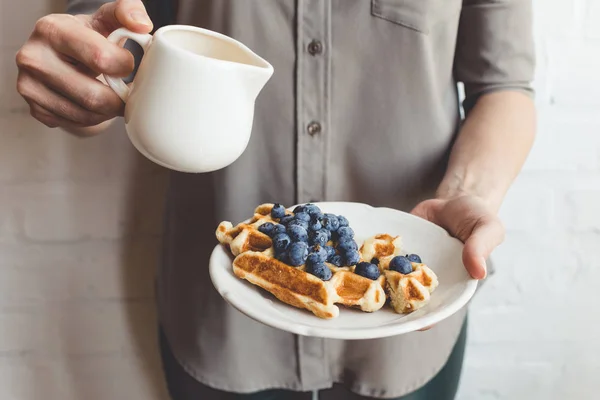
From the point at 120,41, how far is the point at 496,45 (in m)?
0.46

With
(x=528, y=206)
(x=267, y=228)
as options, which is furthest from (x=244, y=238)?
(x=528, y=206)

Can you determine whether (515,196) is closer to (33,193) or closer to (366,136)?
(366,136)

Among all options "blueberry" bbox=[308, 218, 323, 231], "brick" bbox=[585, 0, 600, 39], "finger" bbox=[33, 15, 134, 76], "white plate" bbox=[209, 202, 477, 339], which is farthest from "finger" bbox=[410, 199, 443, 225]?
"brick" bbox=[585, 0, 600, 39]

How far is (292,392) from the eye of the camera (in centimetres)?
88

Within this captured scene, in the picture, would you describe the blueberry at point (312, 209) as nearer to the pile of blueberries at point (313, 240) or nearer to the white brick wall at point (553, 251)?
the pile of blueberries at point (313, 240)

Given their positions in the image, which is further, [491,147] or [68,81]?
[491,147]

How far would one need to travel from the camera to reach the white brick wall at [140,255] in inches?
36.4

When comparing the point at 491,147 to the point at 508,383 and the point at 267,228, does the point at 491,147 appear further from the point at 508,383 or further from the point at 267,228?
the point at 508,383

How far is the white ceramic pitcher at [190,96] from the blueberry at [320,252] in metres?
0.12

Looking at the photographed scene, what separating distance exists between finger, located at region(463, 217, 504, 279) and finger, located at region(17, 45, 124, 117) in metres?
0.34

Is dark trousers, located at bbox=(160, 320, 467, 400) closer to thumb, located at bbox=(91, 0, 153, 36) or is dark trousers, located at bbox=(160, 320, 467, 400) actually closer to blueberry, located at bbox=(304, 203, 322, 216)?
blueberry, located at bbox=(304, 203, 322, 216)

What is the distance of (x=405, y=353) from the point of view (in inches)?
30.9

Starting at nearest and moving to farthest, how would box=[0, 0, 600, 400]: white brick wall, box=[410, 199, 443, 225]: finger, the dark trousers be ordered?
box=[410, 199, 443, 225]: finger, the dark trousers, box=[0, 0, 600, 400]: white brick wall

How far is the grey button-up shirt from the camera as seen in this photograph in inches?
27.5
